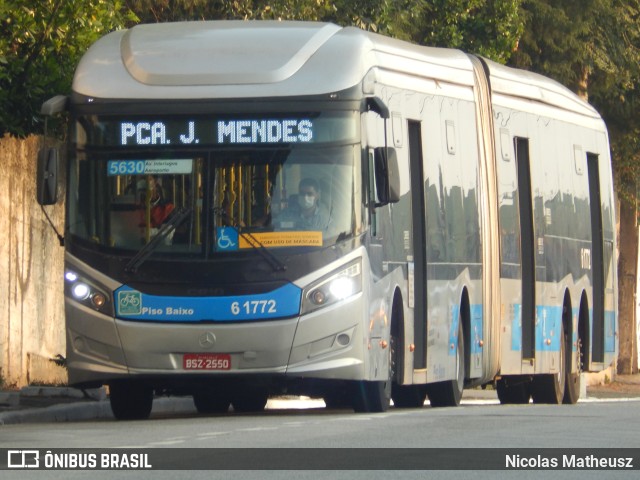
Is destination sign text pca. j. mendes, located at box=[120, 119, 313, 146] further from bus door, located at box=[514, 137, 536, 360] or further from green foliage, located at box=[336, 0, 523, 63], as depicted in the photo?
green foliage, located at box=[336, 0, 523, 63]

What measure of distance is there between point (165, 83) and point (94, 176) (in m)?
0.98

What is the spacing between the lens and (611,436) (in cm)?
1324

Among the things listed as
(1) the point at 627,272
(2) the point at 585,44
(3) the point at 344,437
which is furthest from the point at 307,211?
(1) the point at 627,272

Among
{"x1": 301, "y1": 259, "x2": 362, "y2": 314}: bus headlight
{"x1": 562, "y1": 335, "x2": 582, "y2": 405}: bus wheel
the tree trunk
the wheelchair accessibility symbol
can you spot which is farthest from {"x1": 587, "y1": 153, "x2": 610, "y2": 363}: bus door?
the tree trunk

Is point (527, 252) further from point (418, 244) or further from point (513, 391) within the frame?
point (418, 244)

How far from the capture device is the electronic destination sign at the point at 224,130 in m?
15.6

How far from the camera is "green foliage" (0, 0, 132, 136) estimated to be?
732 inches

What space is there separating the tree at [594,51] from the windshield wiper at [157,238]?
1397 cm

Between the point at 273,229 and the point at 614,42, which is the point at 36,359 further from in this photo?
the point at 614,42

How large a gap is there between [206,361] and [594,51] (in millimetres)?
15518

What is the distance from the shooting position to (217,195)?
15.6 m

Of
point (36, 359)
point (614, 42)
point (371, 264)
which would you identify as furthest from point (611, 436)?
point (614, 42)

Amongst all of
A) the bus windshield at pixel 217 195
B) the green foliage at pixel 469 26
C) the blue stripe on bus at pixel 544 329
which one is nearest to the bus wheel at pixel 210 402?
the blue stripe on bus at pixel 544 329

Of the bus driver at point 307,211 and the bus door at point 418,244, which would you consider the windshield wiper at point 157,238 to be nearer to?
the bus driver at point 307,211
